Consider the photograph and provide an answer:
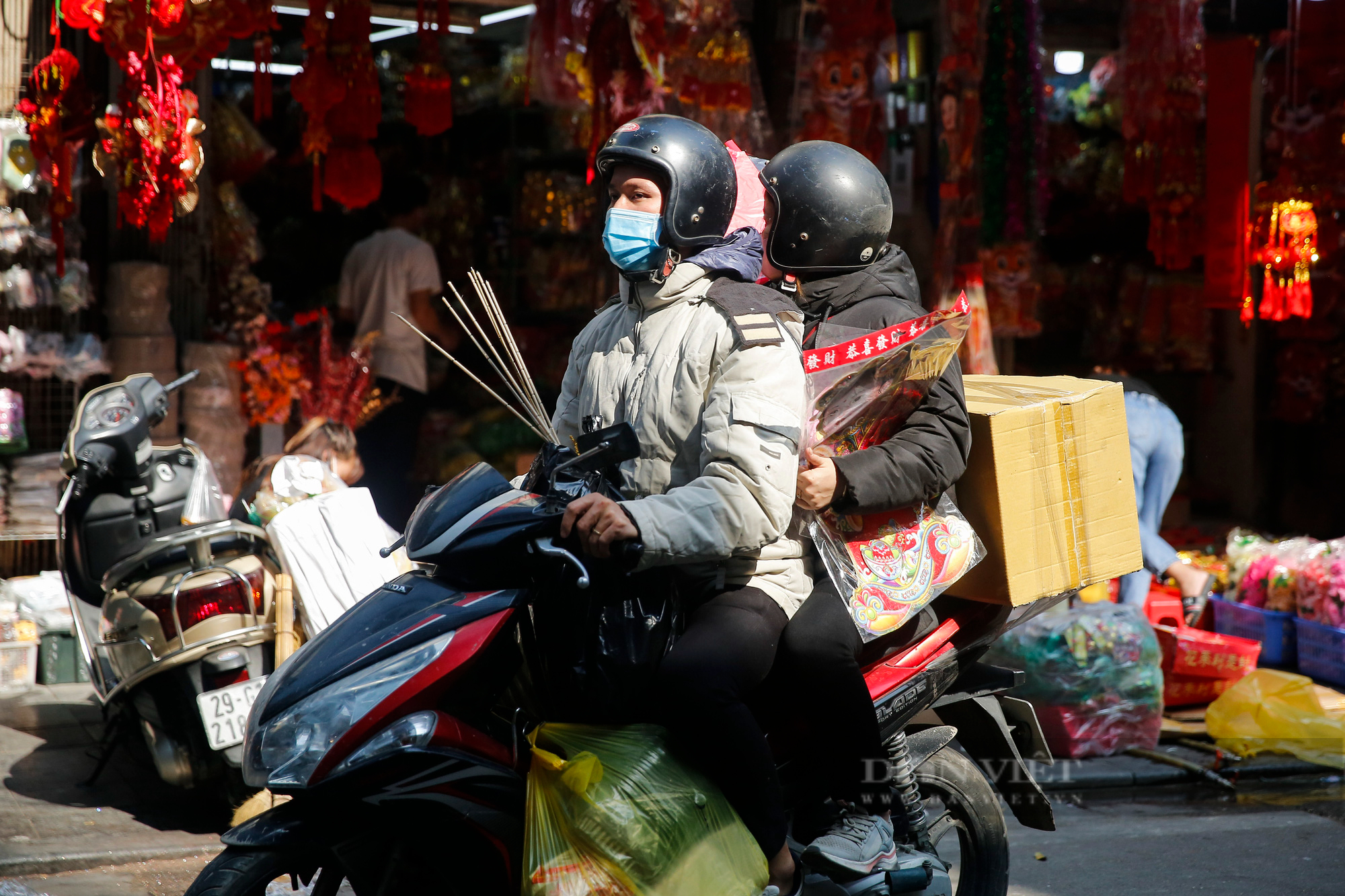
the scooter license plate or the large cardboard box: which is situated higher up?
the large cardboard box

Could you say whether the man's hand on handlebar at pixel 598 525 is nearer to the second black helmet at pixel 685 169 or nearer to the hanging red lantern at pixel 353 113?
the second black helmet at pixel 685 169

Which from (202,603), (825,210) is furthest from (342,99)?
(825,210)

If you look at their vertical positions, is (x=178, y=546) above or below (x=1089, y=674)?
above

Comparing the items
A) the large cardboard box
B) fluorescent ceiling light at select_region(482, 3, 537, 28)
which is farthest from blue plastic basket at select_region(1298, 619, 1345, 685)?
fluorescent ceiling light at select_region(482, 3, 537, 28)

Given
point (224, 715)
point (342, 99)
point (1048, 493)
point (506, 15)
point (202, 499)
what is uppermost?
point (506, 15)

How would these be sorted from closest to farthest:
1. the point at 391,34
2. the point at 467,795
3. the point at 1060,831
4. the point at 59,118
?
the point at 467,795 < the point at 1060,831 < the point at 59,118 < the point at 391,34

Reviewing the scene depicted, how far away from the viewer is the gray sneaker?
2.87 meters

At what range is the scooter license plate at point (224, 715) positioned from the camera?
13.6ft

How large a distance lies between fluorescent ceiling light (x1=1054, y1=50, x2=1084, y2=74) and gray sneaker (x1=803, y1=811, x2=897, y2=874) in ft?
25.2

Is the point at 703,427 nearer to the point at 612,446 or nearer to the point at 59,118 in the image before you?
the point at 612,446

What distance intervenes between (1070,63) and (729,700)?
812 cm

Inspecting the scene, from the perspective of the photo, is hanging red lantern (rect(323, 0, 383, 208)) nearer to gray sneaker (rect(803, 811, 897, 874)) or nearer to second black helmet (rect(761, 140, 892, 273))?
second black helmet (rect(761, 140, 892, 273))

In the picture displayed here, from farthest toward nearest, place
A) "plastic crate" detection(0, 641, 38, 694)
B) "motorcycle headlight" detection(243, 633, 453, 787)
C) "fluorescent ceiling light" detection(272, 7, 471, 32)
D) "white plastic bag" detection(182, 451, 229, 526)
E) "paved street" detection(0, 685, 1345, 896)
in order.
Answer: "fluorescent ceiling light" detection(272, 7, 471, 32)
"plastic crate" detection(0, 641, 38, 694)
"white plastic bag" detection(182, 451, 229, 526)
"paved street" detection(0, 685, 1345, 896)
"motorcycle headlight" detection(243, 633, 453, 787)

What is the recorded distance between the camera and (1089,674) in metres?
5.40
